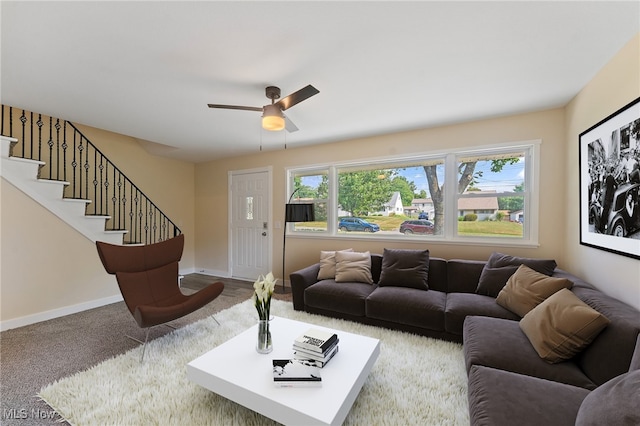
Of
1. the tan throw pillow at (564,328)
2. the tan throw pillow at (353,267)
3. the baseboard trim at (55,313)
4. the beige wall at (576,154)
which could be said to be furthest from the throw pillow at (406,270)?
the baseboard trim at (55,313)

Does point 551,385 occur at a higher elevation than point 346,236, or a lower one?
lower

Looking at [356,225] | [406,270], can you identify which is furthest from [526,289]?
[356,225]

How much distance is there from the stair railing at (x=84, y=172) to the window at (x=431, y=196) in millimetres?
2804

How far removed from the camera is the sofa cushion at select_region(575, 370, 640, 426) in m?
0.84

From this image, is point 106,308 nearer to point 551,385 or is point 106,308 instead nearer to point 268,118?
point 268,118

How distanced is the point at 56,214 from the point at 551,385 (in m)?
4.95

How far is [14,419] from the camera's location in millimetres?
1585

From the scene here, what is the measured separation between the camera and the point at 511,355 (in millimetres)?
1607

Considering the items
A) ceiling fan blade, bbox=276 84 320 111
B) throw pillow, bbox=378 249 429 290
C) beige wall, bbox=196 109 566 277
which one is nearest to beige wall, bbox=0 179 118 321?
beige wall, bbox=196 109 566 277

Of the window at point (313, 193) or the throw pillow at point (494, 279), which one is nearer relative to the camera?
the throw pillow at point (494, 279)

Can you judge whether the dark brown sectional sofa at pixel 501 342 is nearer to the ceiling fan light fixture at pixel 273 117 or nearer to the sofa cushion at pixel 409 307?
the sofa cushion at pixel 409 307

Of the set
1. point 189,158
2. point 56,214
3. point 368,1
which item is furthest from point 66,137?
point 368,1

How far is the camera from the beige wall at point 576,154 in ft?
5.83

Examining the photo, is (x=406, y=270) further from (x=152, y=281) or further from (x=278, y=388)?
(x=152, y=281)
